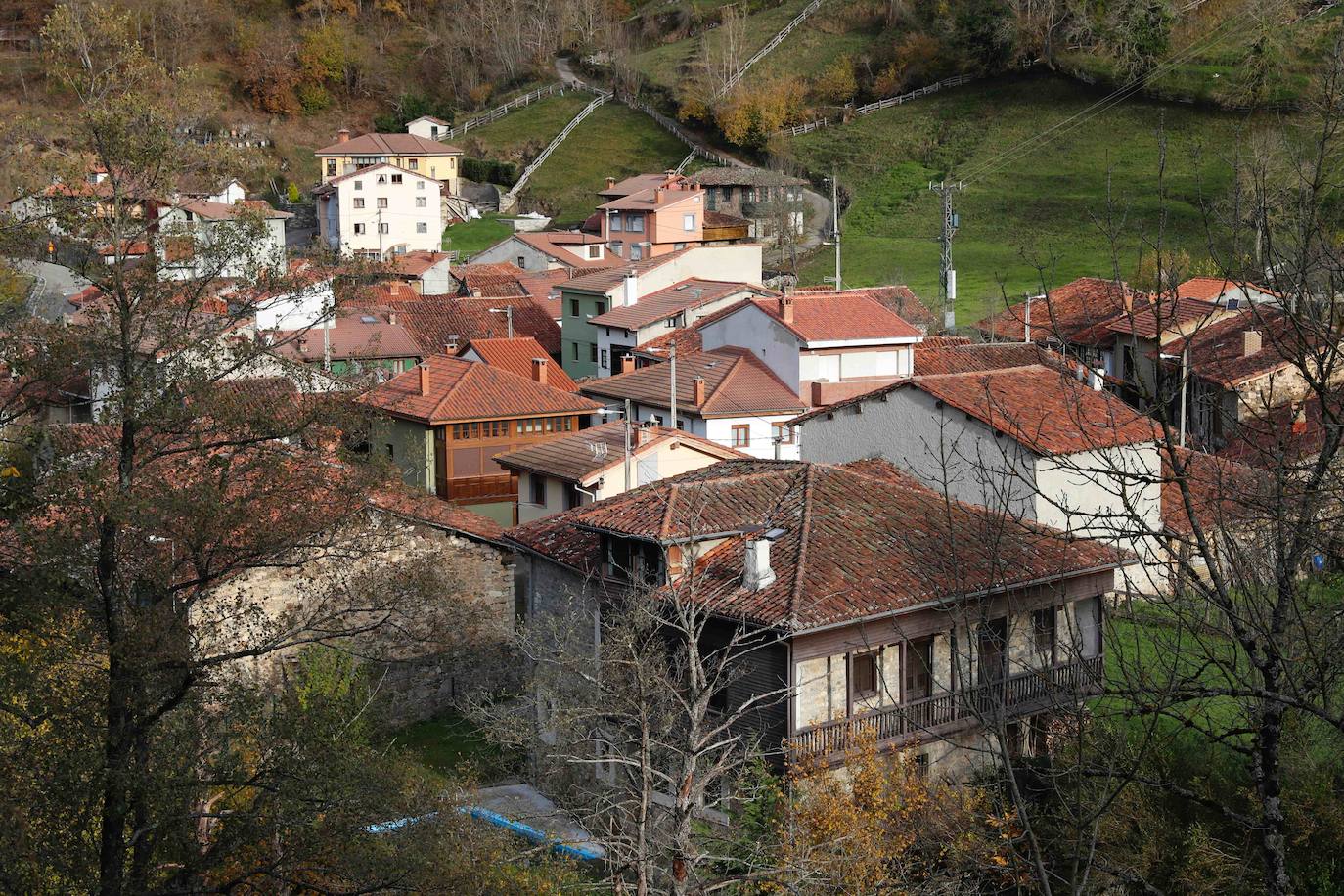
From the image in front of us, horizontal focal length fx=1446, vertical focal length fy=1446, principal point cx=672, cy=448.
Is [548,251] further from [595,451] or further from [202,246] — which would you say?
[202,246]

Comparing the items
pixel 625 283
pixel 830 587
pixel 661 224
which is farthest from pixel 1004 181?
pixel 830 587

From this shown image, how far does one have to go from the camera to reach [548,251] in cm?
5825

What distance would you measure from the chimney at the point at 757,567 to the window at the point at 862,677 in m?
1.33

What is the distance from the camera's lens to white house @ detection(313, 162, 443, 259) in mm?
65375

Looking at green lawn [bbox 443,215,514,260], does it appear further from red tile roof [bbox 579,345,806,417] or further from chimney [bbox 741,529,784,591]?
chimney [bbox 741,529,784,591]

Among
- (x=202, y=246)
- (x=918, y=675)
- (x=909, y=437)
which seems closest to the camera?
(x=202, y=246)

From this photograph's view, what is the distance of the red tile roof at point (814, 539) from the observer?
53.8ft

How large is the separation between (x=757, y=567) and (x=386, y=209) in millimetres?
52451

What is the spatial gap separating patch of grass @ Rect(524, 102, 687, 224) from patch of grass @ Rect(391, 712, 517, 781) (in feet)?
165

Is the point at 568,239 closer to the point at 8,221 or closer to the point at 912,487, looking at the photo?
the point at 912,487

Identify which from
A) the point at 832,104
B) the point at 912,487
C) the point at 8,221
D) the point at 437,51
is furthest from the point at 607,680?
the point at 437,51

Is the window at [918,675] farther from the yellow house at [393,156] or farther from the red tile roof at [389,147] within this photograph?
the red tile roof at [389,147]

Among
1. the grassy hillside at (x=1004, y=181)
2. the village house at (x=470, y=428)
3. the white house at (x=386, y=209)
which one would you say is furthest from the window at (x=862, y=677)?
the white house at (x=386, y=209)

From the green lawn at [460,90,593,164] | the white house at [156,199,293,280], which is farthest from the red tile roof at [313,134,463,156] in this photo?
the white house at [156,199,293,280]
